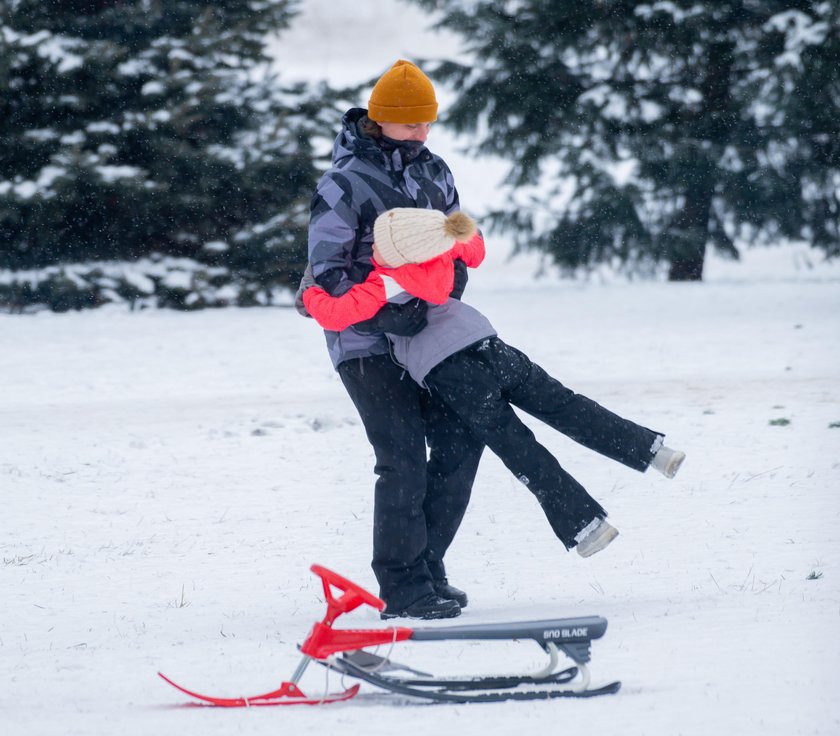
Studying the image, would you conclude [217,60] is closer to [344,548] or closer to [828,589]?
[344,548]

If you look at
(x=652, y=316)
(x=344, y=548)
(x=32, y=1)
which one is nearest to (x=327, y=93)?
(x=32, y=1)

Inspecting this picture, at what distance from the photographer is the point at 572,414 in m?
3.97

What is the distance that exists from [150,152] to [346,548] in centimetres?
1102

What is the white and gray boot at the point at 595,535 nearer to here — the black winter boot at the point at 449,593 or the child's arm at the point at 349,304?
the black winter boot at the point at 449,593

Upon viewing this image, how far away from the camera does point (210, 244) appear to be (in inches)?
615

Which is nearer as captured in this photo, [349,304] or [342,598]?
[342,598]

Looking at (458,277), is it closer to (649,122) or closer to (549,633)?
(549,633)

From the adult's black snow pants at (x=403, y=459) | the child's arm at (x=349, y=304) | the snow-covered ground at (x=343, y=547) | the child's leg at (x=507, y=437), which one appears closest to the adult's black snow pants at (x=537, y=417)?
the child's leg at (x=507, y=437)

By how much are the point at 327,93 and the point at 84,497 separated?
10722 mm

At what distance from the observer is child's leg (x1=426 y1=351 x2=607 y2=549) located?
391cm

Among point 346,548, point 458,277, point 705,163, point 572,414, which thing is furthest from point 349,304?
point 705,163

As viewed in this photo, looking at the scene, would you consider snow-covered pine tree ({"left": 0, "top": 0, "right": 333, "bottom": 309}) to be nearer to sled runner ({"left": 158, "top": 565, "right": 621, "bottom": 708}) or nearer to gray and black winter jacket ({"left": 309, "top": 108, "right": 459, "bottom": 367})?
gray and black winter jacket ({"left": 309, "top": 108, "right": 459, "bottom": 367})

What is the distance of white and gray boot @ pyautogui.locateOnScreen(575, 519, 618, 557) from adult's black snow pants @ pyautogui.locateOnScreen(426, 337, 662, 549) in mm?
18

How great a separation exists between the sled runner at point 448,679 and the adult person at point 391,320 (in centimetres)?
78
